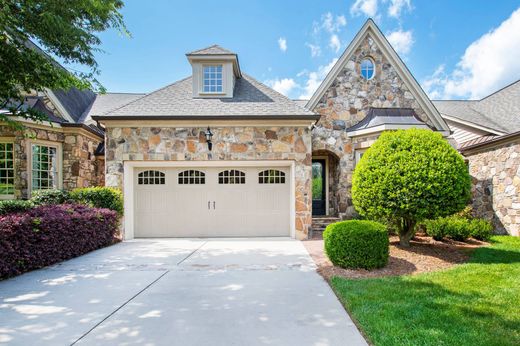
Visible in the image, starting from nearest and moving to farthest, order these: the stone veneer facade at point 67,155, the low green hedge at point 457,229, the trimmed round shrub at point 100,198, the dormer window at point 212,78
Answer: the low green hedge at point 457,229
the trimmed round shrub at point 100,198
the stone veneer facade at point 67,155
the dormer window at point 212,78

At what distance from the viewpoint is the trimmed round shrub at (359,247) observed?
5707 millimetres

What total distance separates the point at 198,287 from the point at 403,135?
5.86m

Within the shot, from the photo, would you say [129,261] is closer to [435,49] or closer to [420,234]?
[420,234]

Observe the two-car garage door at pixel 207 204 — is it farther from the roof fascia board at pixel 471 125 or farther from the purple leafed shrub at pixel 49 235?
the roof fascia board at pixel 471 125

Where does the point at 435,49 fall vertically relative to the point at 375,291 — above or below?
above

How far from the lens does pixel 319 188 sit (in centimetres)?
1261

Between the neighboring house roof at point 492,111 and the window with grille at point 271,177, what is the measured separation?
28.6ft

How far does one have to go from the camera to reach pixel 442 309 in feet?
12.4

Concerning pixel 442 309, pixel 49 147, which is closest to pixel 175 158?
pixel 49 147

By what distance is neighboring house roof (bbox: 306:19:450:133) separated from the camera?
10875 millimetres

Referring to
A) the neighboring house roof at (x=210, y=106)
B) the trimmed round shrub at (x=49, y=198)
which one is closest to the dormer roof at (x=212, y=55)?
the neighboring house roof at (x=210, y=106)

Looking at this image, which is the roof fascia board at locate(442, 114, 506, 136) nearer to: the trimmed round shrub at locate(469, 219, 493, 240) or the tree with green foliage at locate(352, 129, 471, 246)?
the trimmed round shrub at locate(469, 219, 493, 240)

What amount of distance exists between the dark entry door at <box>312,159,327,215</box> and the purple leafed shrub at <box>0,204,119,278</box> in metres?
7.93

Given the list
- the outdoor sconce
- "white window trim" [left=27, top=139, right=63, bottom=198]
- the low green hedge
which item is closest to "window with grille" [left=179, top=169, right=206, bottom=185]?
the outdoor sconce
